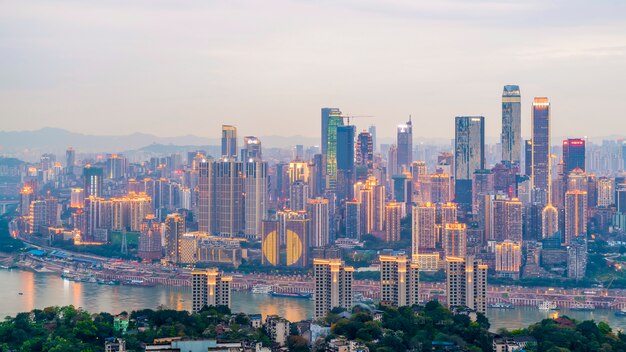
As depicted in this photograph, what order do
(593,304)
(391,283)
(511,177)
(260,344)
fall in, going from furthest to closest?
(511,177) < (593,304) < (391,283) < (260,344)

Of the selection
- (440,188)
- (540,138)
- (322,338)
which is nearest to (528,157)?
(540,138)

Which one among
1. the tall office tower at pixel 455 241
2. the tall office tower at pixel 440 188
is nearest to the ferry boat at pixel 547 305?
the tall office tower at pixel 455 241

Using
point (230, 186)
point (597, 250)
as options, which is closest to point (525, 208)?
point (597, 250)

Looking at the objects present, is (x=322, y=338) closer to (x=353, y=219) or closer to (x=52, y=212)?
(x=353, y=219)

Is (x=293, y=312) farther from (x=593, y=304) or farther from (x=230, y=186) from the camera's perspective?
(x=230, y=186)

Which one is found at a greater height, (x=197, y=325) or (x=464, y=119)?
(x=464, y=119)

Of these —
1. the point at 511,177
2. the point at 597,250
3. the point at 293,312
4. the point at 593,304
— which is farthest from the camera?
the point at 511,177

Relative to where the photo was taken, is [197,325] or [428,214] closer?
[197,325]
